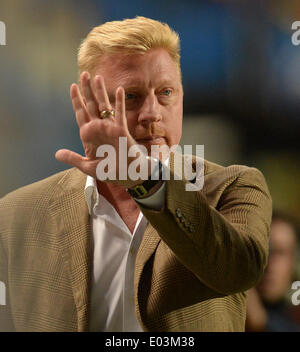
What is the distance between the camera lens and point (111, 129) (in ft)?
3.28

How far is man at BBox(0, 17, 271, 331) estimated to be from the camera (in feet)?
3.84

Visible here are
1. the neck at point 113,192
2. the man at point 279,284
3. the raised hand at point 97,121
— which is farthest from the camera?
the man at point 279,284

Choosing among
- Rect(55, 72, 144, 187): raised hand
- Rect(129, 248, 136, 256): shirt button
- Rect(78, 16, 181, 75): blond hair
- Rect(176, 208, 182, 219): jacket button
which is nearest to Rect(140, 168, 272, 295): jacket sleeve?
Rect(176, 208, 182, 219): jacket button

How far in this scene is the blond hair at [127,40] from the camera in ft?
4.43

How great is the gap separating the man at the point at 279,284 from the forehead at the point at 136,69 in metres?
0.54

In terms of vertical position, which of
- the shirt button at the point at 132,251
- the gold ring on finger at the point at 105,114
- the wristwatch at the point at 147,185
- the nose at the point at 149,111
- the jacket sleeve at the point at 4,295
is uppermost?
the gold ring on finger at the point at 105,114

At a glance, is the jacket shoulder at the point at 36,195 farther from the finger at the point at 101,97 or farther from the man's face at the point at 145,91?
the finger at the point at 101,97

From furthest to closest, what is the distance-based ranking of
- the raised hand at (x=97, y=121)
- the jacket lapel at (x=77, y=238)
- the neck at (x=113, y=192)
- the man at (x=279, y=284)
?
the man at (x=279, y=284)
the neck at (x=113, y=192)
the jacket lapel at (x=77, y=238)
the raised hand at (x=97, y=121)

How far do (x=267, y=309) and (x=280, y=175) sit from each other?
0.40m

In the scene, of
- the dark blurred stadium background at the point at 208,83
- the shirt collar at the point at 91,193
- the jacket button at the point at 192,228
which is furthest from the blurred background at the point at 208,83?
the jacket button at the point at 192,228

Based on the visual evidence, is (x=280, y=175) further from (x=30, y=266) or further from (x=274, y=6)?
(x=30, y=266)

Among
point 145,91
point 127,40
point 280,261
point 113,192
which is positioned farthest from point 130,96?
point 280,261

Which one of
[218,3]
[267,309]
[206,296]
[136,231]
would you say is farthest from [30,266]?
[218,3]

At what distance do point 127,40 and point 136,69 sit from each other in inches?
3.1
